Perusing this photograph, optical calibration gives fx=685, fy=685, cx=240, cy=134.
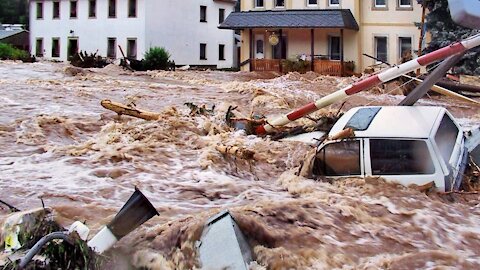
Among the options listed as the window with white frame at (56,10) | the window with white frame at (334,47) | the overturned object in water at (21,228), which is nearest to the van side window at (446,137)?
the overturned object in water at (21,228)

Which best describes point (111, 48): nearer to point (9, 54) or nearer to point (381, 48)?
point (9, 54)

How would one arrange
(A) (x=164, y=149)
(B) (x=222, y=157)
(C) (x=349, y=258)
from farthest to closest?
1. (A) (x=164, y=149)
2. (B) (x=222, y=157)
3. (C) (x=349, y=258)

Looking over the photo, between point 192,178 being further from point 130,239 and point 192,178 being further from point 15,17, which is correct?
point 15,17

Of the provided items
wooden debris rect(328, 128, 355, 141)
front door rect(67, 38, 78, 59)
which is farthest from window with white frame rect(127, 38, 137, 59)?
wooden debris rect(328, 128, 355, 141)

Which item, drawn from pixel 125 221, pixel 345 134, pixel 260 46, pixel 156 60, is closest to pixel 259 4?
pixel 260 46

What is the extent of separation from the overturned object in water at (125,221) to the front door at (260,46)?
35.6 metres

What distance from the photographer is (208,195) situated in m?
9.10

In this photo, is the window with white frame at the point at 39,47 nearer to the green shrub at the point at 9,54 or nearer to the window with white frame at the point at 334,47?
the green shrub at the point at 9,54

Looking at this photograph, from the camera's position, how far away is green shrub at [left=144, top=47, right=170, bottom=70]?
3631 cm

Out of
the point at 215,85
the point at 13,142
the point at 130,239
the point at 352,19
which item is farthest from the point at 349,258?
the point at 352,19

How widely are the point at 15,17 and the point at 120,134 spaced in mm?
60400

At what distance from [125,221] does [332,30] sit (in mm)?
33900

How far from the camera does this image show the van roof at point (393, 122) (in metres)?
8.60

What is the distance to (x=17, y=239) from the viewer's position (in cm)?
594
